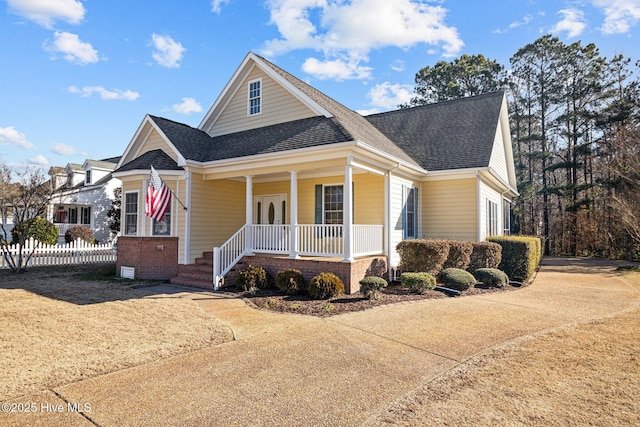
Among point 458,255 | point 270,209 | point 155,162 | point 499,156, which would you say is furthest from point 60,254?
point 499,156

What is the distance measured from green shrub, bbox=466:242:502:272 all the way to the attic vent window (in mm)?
9296

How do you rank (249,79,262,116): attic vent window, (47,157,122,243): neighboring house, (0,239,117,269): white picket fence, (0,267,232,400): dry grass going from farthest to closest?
(47,157,122,243): neighboring house
(0,239,117,269): white picket fence
(249,79,262,116): attic vent window
(0,267,232,400): dry grass

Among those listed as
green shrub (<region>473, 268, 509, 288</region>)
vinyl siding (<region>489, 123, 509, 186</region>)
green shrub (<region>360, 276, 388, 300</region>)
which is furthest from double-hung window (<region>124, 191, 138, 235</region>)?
vinyl siding (<region>489, 123, 509, 186</region>)

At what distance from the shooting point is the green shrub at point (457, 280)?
394 inches

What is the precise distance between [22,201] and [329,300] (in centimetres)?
1576

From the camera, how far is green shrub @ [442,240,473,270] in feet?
36.8

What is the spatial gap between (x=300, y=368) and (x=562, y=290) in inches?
370

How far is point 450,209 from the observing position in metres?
13.6

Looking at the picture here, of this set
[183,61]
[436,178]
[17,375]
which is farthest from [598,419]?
[183,61]

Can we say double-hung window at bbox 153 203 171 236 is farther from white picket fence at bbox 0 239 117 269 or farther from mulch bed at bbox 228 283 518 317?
white picket fence at bbox 0 239 117 269

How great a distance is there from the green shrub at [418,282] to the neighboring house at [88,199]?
26233mm

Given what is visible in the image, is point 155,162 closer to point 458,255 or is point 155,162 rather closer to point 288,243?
point 288,243

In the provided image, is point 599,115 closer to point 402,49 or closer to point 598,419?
point 402,49

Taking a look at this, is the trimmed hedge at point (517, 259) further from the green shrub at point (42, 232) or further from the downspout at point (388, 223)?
the green shrub at point (42, 232)
